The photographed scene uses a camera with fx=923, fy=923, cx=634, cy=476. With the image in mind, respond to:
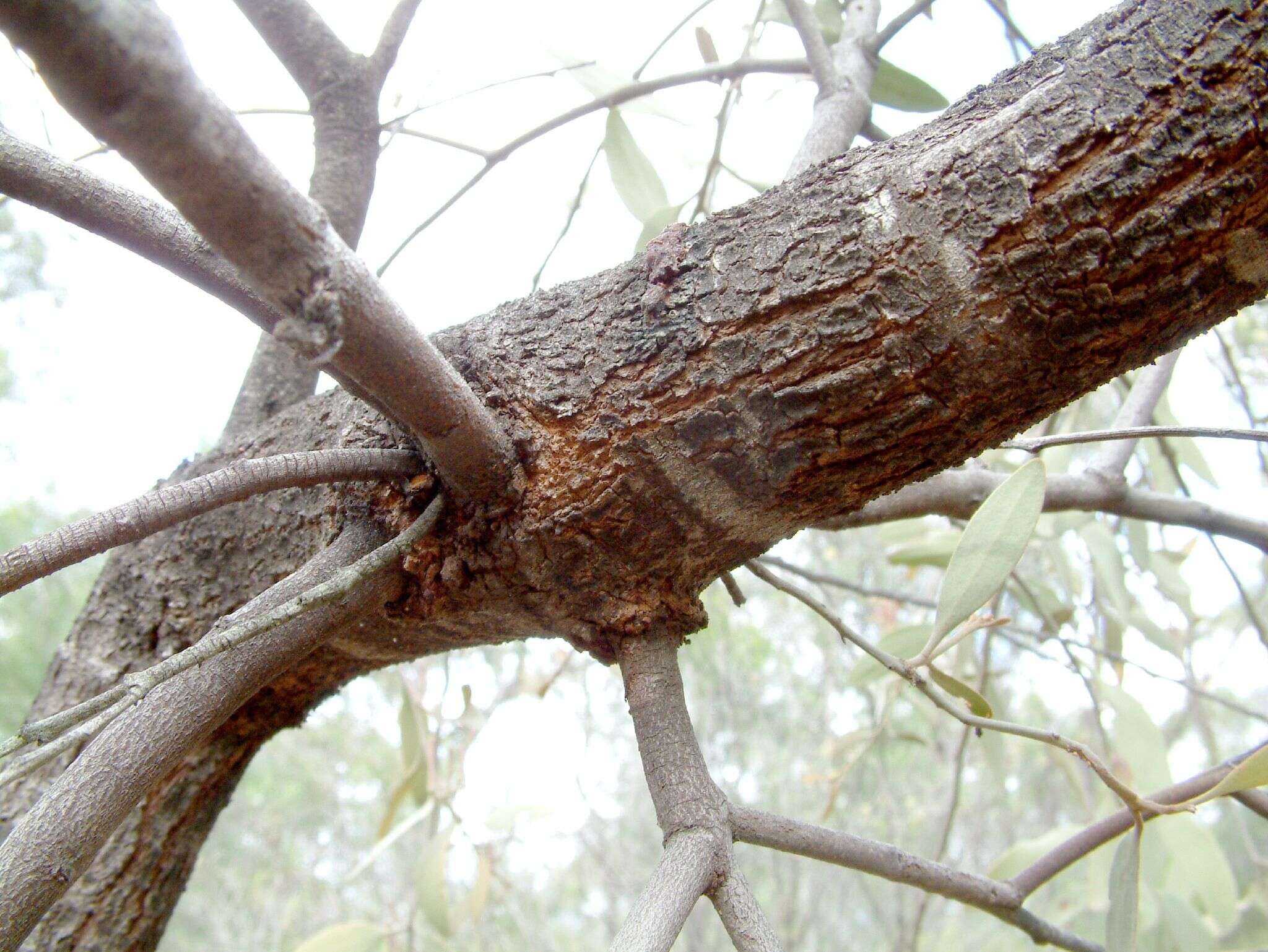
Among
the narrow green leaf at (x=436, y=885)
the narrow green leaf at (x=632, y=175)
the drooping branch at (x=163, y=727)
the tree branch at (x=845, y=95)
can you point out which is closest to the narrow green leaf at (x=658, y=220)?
the narrow green leaf at (x=632, y=175)

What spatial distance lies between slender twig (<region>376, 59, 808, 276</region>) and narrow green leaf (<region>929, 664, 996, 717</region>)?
2.31 feet

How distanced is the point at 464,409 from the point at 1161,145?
367 mm

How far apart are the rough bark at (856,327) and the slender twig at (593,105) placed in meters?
0.51

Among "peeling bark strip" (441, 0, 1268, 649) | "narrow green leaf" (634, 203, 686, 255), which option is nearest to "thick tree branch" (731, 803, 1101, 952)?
"peeling bark strip" (441, 0, 1268, 649)

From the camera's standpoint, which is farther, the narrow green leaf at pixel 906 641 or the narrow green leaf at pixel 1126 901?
the narrow green leaf at pixel 906 641

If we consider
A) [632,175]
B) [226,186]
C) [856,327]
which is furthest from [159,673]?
[632,175]

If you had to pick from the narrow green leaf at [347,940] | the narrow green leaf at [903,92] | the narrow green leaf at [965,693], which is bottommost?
the narrow green leaf at [347,940]

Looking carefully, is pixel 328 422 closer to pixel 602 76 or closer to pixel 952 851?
pixel 602 76

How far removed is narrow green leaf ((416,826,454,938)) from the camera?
1.31 metres

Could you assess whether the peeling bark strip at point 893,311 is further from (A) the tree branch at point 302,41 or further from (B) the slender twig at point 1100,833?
(A) the tree branch at point 302,41

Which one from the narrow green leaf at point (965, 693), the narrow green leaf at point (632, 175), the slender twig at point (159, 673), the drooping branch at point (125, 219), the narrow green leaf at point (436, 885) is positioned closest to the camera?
the slender twig at point (159, 673)

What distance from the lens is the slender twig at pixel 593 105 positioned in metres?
1.06

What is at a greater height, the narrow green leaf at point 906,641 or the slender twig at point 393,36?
the slender twig at point 393,36

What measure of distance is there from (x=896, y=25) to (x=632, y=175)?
0.35m
